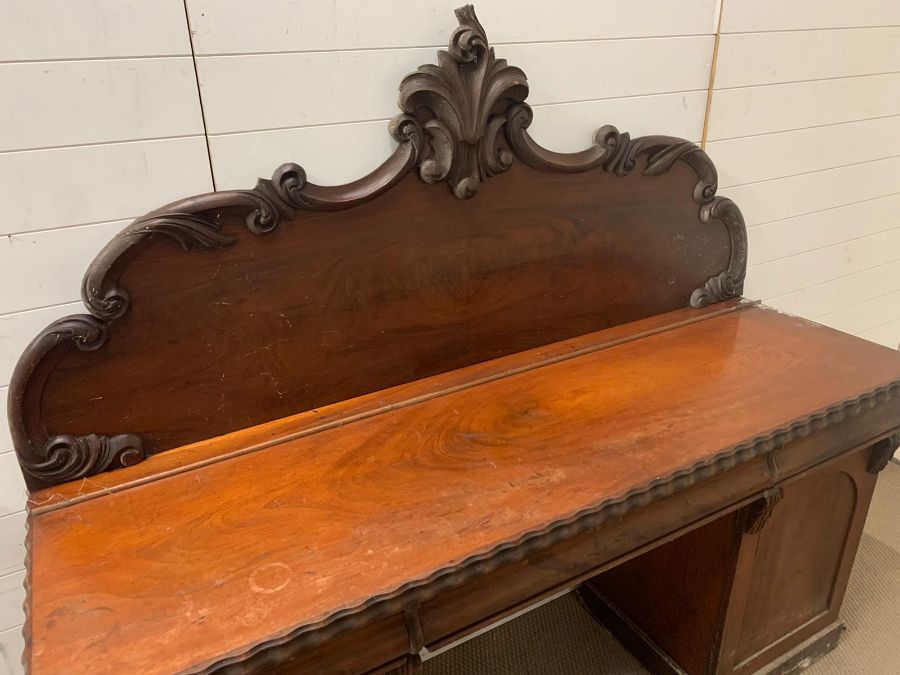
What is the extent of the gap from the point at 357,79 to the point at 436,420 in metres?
0.64

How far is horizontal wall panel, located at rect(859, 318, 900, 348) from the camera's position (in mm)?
2498

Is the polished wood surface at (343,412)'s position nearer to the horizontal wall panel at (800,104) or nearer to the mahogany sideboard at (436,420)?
the mahogany sideboard at (436,420)

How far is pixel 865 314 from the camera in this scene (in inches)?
96.0

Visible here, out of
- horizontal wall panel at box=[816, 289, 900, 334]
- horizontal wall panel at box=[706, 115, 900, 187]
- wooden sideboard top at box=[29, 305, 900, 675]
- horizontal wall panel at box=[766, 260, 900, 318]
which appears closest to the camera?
wooden sideboard top at box=[29, 305, 900, 675]

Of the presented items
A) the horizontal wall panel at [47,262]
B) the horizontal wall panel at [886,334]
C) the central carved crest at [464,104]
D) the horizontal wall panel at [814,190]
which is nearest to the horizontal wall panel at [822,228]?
the horizontal wall panel at [814,190]

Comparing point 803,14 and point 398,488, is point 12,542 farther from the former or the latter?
point 803,14

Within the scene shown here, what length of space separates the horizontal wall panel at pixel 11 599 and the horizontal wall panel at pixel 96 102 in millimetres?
787

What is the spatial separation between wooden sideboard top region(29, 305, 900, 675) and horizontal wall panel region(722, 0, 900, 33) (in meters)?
0.79

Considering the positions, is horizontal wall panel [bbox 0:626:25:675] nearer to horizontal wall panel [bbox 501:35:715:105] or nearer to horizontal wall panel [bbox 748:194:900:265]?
horizontal wall panel [bbox 501:35:715:105]

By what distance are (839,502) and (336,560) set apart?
4.03 ft

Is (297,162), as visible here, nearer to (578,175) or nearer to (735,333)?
(578,175)

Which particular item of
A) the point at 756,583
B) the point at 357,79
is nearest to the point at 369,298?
the point at 357,79

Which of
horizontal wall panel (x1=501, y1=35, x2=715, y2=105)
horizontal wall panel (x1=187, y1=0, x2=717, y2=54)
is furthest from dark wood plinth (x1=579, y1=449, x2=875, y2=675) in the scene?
horizontal wall panel (x1=187, y1=0, x2=717, y2=54)

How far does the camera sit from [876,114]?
2057 millimetres
